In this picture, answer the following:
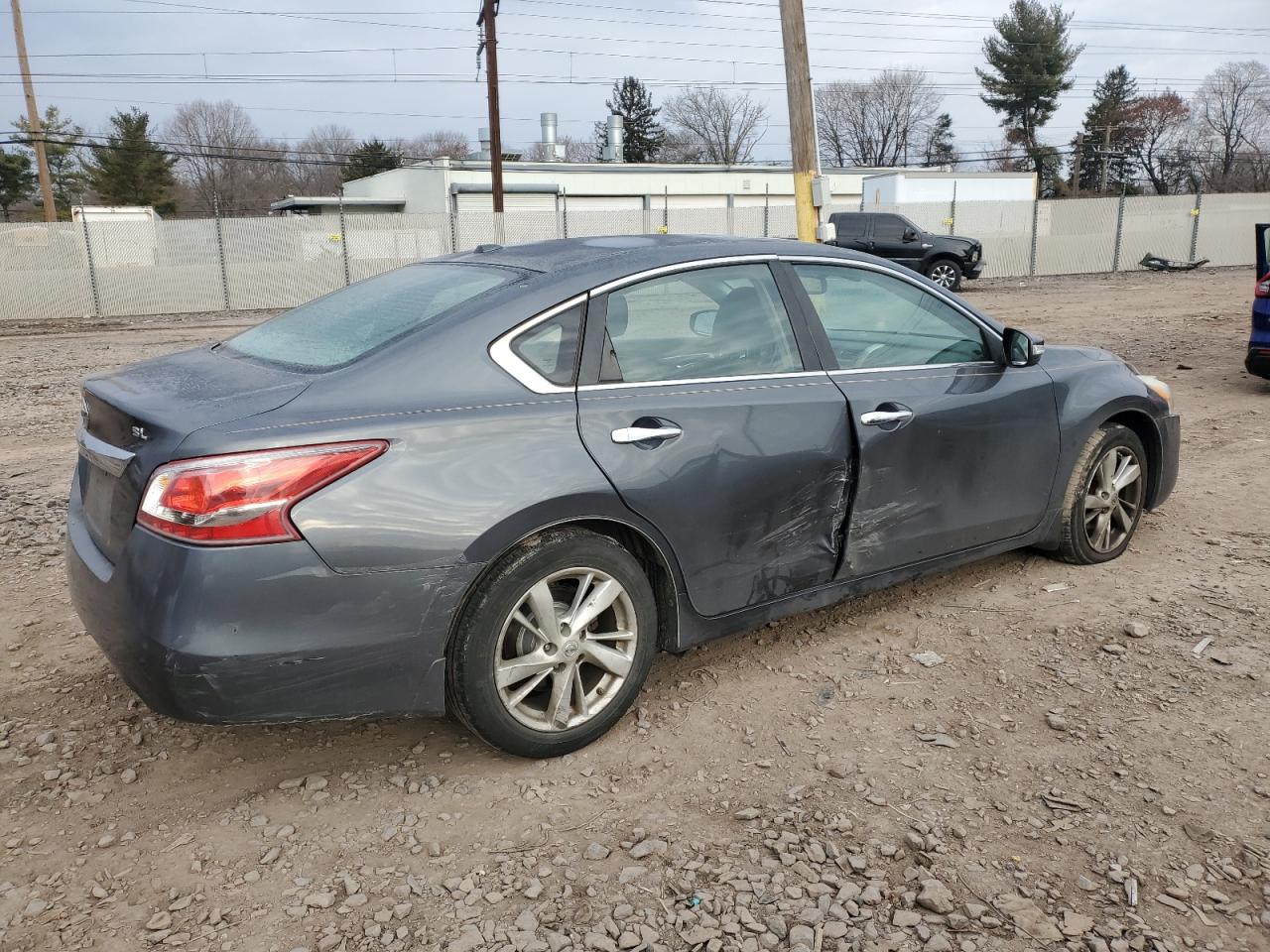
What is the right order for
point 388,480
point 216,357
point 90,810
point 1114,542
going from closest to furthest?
point 388,480 < point 90,810 < point 216,357 < point 1114,542

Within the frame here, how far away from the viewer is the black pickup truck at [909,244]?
23.3 meters

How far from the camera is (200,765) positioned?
120 inches

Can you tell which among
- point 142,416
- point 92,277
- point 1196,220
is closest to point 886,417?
point 142,416

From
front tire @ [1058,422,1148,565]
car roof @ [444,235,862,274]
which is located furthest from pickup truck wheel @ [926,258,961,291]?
car roof @ [444,235,862,274]

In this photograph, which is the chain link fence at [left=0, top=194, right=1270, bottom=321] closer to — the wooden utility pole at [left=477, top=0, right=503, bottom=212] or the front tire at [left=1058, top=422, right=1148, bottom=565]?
the wooden utility pole at [left=477, top=0, right=503, bottom=212]

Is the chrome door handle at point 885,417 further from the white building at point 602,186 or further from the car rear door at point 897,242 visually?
the white building at point 602,186

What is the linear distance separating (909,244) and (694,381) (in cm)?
2167

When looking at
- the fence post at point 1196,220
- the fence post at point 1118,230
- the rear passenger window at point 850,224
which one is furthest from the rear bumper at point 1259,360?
the fence post at point 1196,220

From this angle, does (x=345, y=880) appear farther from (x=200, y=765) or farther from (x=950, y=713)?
(x=950, y=713)

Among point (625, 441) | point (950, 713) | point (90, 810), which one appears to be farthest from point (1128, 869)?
point (90, 810)

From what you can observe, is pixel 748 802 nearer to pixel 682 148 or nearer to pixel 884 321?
pixel 884 321

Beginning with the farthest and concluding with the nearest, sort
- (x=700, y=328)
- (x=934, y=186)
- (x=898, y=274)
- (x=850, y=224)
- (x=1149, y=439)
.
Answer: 1. (x=934, y=186)
2. (x=850, y=224)
3. (x=1149, y=439)
4. (x=898, y=274)
5. (x=700, y=328)

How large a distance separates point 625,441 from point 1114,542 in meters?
2.87

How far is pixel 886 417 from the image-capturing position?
3568 millimetres
